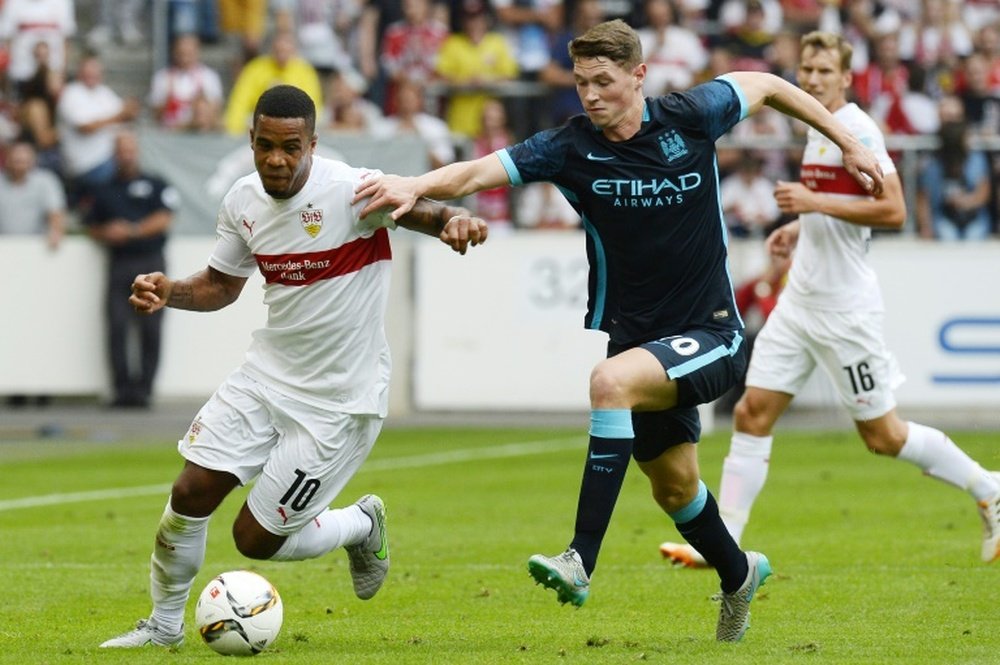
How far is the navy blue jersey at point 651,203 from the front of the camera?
24.6 feet

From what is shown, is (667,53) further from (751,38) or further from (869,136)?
(869,136)

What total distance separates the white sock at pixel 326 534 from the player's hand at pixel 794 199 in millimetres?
2990

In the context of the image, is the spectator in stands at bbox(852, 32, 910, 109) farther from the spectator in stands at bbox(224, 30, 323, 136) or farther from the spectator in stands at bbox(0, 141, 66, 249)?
the spectator in stands at bbox(0, 141, 66, 249)

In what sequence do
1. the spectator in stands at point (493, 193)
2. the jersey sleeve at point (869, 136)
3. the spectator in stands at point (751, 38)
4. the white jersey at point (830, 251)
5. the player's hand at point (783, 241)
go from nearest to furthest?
the jersey sleeve at point (869, 136), the white jersey at point (830, 251), the player's hand at point (783, 241), the spectator in stands at point (493, 193), the spectator in stands at point (751, 38)

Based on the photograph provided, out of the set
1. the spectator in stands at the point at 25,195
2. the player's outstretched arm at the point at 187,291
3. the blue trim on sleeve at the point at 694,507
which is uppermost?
the player's outstretched arm at the point at 187,291

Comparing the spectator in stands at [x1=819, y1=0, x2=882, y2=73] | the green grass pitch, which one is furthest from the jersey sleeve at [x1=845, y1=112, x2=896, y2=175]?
the spectator in stands at [x1=819, y1=0, x2=882, y2=73]

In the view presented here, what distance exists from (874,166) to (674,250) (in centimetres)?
102

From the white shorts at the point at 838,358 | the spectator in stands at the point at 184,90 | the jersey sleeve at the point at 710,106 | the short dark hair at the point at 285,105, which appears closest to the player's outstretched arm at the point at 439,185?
the short dark hair at the point at 285,105

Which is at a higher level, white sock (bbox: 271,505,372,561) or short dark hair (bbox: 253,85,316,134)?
short dark hair (bbox: 253,85,316,134)

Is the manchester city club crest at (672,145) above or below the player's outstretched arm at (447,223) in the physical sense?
above

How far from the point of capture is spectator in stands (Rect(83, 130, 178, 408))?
19.4 meters

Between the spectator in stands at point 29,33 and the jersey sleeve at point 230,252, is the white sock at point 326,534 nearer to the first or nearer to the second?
the jersey sleeve at point 230,252

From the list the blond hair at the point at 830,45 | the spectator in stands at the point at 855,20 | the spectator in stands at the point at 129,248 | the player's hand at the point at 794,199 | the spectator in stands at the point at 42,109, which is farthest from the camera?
the spectator in stands at the point at 855,20

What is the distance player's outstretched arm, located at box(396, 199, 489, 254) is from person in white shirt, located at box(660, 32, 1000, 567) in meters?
3.44
